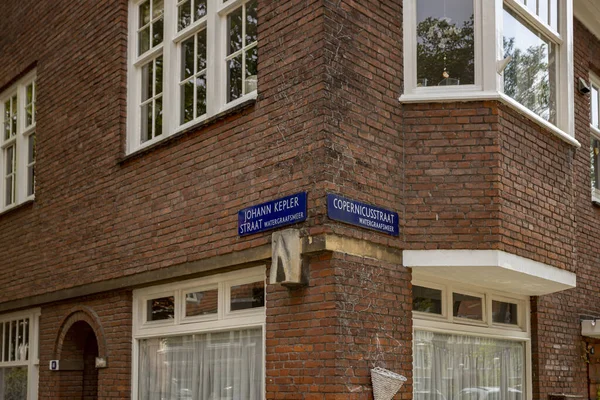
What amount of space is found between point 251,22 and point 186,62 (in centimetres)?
131

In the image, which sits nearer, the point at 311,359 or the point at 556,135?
the point at 311,359

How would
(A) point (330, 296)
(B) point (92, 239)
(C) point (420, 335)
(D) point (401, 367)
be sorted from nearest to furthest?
(A) point (330, 296), (D) point (401, 367), (C) point (420, 335), (B) point (92, 239)

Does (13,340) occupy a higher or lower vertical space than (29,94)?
lower

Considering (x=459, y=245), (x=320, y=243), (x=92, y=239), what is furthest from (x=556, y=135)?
(x=92, y=239)

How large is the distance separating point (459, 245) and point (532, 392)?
2.72 metres

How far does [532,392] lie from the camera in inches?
393

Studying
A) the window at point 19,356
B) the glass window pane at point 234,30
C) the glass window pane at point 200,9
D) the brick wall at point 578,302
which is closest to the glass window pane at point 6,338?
the window at point 19,356

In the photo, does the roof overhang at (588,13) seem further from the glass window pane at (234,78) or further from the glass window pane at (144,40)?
the glass window pane at (144,40)

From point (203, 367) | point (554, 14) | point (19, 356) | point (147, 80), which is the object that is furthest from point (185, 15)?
point (19, 356)

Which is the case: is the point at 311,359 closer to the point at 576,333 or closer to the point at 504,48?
the point at 504,48

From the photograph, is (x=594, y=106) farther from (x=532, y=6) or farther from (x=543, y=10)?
(x=532, y=6)

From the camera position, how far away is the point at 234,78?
9.23 m

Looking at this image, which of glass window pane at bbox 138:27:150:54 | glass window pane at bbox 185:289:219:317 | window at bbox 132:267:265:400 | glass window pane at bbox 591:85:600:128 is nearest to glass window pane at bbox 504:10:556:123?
glass window pane at bbox 591:85:600:128

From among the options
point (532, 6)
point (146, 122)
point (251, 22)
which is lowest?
point (146, 122)
